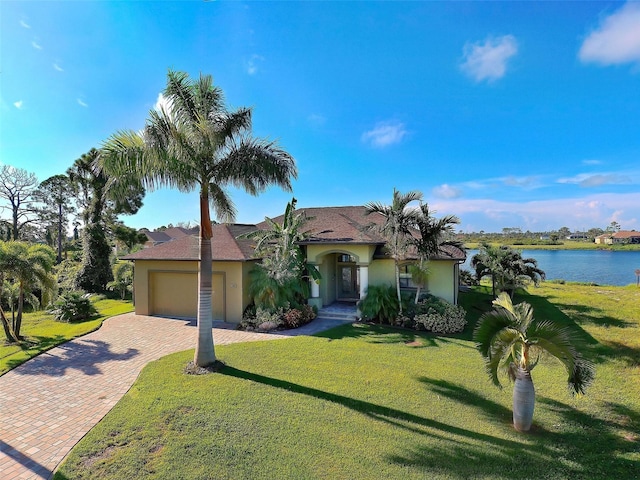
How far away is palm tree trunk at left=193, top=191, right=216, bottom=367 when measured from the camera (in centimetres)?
855

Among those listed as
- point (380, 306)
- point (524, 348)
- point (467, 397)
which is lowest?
point (467, 397)

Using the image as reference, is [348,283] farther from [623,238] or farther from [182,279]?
[623,238]

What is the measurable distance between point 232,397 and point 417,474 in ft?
13.8

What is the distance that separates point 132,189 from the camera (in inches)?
340

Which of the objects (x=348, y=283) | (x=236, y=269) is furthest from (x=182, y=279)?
(x=348, y=283)

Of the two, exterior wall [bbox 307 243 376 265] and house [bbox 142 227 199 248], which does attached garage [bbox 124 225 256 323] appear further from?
house [bbox 142 227 199 248]

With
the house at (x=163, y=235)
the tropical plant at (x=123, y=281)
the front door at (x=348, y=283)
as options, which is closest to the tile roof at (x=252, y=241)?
the front door at (x=348, y=283)

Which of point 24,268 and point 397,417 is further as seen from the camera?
point 24,268

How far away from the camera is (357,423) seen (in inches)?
234

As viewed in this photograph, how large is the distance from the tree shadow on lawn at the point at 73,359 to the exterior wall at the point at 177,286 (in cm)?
411

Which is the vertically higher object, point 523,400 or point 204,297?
point 204,297

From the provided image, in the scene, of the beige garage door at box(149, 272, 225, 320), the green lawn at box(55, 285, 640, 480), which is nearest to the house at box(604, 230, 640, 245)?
the green lawn at box(55, 285, 640, 480)

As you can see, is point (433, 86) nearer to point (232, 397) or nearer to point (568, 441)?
point (568, 441)

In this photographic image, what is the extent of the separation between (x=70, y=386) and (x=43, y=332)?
25.5ft
